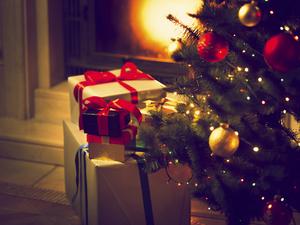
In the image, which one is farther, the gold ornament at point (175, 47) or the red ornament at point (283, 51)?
the gold ornament at point (175, 47)

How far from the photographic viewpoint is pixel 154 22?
4.18m

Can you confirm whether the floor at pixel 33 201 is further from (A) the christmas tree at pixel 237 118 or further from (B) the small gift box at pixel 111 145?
(A) the christmas tree at pixel 237 118

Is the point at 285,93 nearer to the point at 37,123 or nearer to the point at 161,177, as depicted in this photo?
the point at 161,177

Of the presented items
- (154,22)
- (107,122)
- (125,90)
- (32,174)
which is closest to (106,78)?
(125,90)

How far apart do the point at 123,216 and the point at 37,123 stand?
1.45 meters

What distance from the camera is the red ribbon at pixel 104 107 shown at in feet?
8.81

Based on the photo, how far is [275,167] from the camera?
240 centimetres

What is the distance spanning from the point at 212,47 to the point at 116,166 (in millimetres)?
734

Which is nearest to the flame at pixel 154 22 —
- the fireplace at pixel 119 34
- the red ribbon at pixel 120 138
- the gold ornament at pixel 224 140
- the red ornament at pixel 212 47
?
the fireplace at pixel 119 34

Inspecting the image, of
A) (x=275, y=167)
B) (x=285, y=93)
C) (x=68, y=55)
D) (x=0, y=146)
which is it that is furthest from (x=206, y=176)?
(x=68, y=55)

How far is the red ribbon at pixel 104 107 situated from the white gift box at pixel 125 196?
17cm

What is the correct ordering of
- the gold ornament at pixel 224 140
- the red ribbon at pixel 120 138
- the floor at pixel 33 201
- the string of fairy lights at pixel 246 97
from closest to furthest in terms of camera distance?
the gold ornament at pixel 224 140 → the string of fairy lights at pixel 246 97 → the red ribbon at pixel 120 138 → the floor at pixel 33 201

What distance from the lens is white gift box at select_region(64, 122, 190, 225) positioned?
2.75 metres

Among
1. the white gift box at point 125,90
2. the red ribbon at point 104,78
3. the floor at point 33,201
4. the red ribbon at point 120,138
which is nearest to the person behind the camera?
the red ribbon at point 120,138
